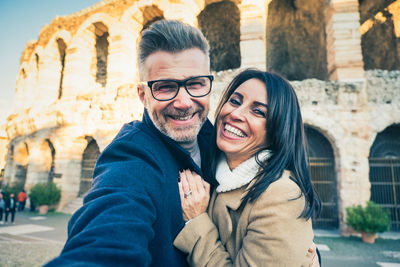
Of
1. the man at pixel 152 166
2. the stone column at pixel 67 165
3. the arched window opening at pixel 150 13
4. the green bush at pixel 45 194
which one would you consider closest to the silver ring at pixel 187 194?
the man at pixel 152 166

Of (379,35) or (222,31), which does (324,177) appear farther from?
(222,31)

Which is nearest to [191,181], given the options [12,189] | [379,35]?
[379,35]

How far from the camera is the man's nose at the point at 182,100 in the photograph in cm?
140

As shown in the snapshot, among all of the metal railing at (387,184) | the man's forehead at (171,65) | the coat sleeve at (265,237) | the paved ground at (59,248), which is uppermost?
the man's forehead at (171,65)

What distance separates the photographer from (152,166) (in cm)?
113

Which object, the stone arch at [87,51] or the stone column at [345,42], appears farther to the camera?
the stone arch at [87,51]

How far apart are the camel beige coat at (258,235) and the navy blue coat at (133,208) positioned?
10 centimetres

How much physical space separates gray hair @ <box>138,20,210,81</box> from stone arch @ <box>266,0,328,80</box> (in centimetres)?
1020

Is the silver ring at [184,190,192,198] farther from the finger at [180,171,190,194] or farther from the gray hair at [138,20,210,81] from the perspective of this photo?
the gray hair at [138,20,210,81]

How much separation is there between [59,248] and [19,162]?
10.8 metres

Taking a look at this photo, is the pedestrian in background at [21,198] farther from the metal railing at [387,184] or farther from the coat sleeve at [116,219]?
the metal railing at [387,184]

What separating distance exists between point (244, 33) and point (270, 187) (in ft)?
25.3

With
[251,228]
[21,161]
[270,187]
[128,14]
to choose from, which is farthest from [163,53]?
[21,161]

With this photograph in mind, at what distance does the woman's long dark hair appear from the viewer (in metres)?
1.42
